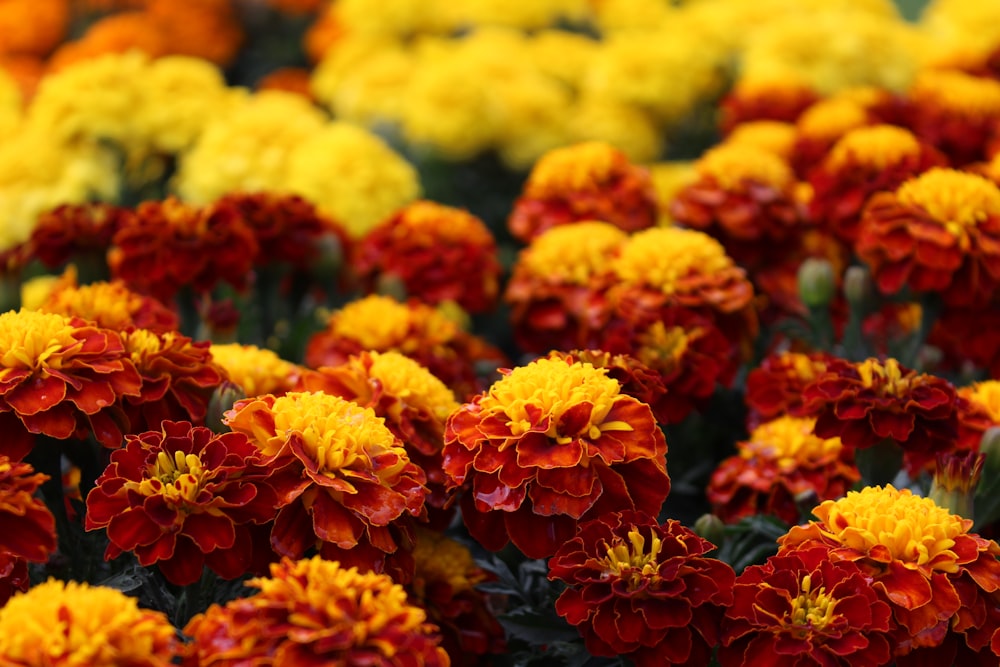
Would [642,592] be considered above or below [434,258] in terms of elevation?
above

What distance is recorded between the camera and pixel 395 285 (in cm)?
223

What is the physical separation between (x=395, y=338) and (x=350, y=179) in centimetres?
103

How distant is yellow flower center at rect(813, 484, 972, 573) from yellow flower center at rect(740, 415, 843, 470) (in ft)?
1.25

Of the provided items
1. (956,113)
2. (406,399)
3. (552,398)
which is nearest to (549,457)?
(552,398)

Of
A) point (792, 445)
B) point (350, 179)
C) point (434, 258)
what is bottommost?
point (350, 179)

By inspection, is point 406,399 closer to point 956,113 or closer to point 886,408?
point 886,408

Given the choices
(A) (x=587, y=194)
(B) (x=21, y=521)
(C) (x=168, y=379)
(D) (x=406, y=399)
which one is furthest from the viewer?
(A) (x=587, y=194)

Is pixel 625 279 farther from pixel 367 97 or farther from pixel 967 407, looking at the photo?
pixel 367 97

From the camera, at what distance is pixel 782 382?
173 centimetres

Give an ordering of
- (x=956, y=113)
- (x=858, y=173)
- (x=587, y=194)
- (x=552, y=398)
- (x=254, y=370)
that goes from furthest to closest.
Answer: (x=956, y=113) < (x=587, y=194) < (x=858, y=173) < (x=254, y=370) < (x=552, y=398)

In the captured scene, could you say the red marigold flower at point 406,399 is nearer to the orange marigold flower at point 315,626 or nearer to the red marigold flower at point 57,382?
A: the red marigold flower at point 57,382

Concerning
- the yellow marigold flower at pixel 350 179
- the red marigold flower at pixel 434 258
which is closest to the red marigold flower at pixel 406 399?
the red marigold flower at pixel 434 258

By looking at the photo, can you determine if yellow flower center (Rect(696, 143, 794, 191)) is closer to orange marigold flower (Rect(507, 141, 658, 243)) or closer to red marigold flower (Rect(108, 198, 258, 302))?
orange marigold flower (Rect(507, 141, 658, 243))

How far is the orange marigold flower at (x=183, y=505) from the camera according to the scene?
1.12 m
